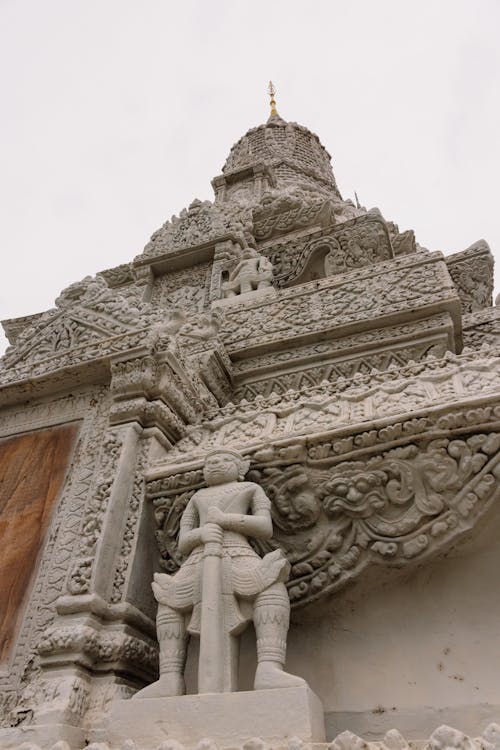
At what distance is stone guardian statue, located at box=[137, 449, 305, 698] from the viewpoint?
3.16 metres

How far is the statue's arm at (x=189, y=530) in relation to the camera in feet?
12.0

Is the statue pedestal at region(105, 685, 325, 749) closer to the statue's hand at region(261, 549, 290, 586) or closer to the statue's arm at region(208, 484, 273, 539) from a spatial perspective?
the statue's hand at region(261, 549, 290, 586)

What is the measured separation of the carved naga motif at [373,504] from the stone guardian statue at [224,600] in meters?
0.33

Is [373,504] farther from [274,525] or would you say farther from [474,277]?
[474,277]

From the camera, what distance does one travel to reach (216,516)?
12.0ft

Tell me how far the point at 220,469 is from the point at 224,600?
0.94 meters

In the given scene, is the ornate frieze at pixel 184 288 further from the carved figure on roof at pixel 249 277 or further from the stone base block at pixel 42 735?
the stone base block at pixel 42 735

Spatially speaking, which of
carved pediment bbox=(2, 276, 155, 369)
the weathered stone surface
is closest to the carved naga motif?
the weathered stone surface

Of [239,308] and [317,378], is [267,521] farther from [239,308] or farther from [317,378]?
[239,308]

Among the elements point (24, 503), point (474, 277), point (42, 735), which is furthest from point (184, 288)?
point (42, 735)

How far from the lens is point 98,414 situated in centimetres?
523

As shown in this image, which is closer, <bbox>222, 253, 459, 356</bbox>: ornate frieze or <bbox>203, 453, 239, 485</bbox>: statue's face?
<bbox>203, 453, 239, 485</bbox>: statue's face

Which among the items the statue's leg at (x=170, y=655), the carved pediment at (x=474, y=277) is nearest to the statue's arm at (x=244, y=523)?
the statue's leg at (x=170, y=655)

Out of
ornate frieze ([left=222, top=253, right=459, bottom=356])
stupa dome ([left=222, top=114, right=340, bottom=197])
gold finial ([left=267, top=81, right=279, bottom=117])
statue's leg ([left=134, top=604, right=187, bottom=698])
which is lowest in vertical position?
statue's leg ([left=134, top=604, right=187, bottom=698])
